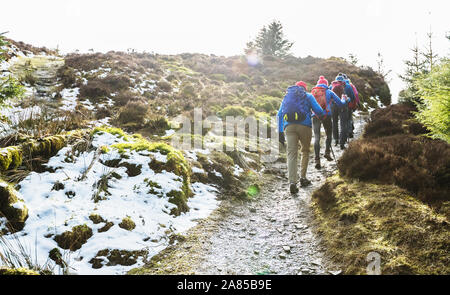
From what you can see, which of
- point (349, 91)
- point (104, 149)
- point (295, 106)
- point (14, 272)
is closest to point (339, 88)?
point (349, 91)

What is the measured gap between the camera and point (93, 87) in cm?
1311

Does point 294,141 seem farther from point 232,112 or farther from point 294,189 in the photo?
point 232,112

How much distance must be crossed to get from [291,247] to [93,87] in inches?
518

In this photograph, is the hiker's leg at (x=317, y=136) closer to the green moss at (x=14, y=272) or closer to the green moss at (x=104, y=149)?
the green moss at (x=104, y=149)

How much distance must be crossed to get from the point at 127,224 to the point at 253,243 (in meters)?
2.04

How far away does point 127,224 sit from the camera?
390 cm

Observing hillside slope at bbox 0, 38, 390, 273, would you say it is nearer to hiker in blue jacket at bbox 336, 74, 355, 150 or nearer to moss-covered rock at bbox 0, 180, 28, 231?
moss-covered rock at bbox 0, 180, 28, 231

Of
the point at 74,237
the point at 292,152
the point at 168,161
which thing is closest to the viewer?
the point at 74,237

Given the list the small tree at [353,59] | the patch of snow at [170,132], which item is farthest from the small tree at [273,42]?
the patch of snow at [170,132]

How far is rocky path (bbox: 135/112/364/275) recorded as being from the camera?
10.7 feet

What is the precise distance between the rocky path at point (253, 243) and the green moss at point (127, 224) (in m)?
0.71

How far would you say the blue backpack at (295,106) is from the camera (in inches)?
239
